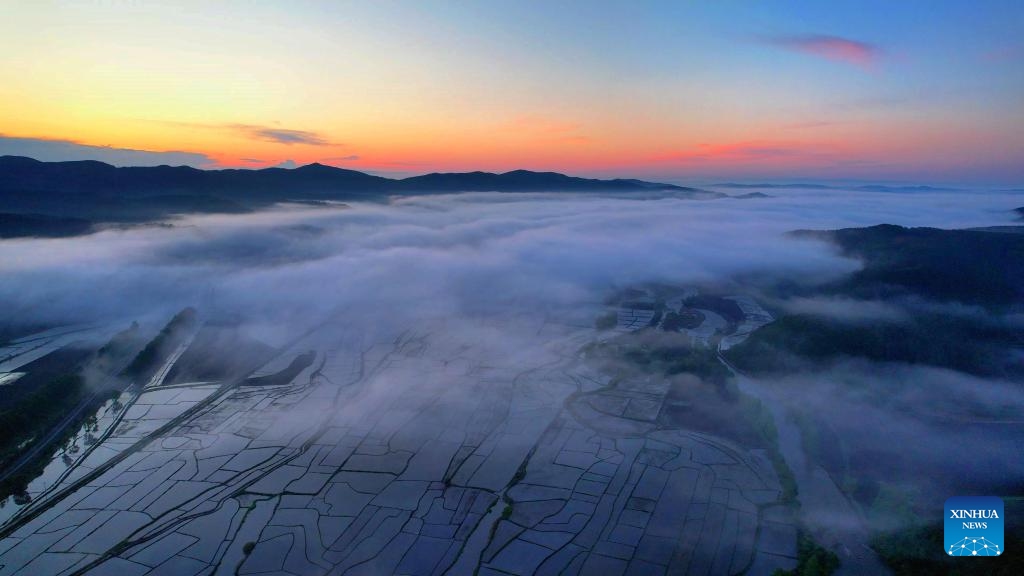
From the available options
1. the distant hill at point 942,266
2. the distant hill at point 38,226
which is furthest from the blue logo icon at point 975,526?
the distant hill at point 38,226

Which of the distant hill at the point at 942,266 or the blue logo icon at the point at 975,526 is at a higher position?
the distant hill at the point at 942,266

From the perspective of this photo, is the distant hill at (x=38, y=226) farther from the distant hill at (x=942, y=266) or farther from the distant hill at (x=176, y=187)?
the distant hill at (x=942, y=266)

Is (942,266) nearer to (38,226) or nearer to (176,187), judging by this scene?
(38,226)

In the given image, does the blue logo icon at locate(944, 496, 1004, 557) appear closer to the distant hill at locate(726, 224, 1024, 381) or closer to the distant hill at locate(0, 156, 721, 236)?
the distant hill at locate(726, 224, 1024, 381)

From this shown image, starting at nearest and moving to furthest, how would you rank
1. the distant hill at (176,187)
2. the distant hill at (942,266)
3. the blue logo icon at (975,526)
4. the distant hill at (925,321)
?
1. the blue logo icon at (975,526)
2. the distant hill at (925,321)
3. the distant hill at (942,266)
4. the distant hill at (176,187)

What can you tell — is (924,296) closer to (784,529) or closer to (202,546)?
(784,529)

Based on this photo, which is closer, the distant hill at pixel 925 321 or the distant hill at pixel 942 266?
the distant hill at pixel 925 321
